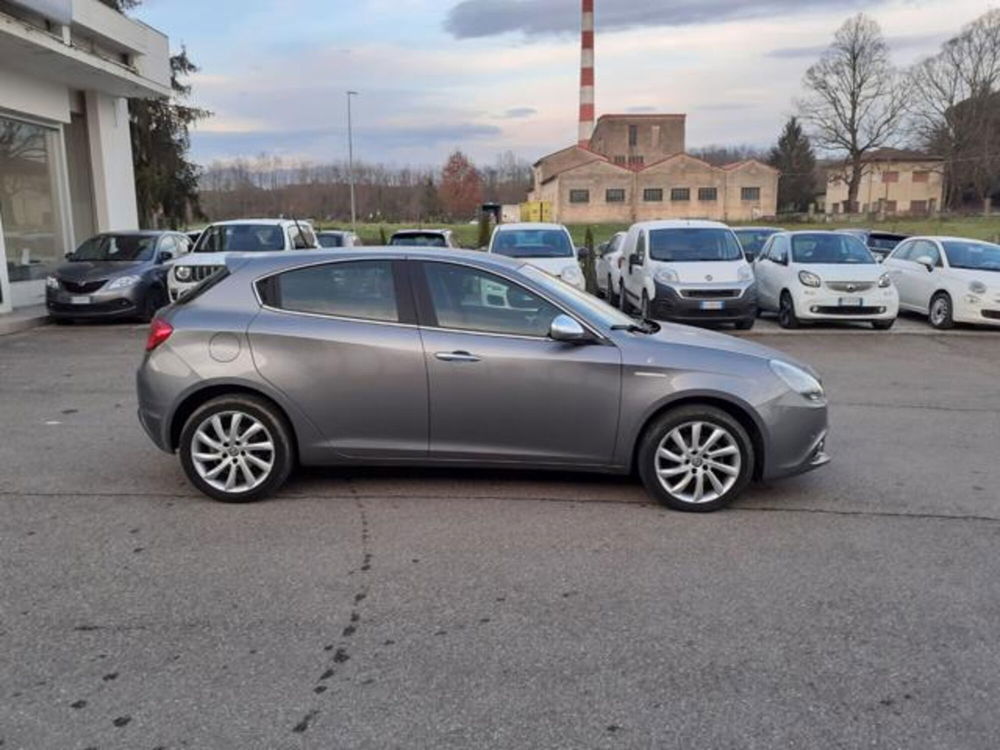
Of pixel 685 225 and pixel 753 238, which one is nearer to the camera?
pixel 685 225

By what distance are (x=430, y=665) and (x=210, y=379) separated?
262 centimetres

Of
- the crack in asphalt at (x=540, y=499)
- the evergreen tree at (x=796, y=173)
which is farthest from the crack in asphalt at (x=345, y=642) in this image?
the evergreen tree at (x=796, y=173)

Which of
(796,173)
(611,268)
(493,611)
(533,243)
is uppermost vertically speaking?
(796,173)

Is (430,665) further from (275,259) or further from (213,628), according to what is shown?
(275,259)

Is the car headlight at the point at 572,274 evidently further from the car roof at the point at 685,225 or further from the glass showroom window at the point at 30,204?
the glass showroom window at the point at 30,204

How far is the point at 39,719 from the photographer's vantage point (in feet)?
9.72

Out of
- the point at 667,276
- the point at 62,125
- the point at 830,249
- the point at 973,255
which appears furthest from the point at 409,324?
the point at 62,125

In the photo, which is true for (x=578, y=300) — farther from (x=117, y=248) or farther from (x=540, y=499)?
(x=117, y=248)

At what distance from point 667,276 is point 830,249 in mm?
3515

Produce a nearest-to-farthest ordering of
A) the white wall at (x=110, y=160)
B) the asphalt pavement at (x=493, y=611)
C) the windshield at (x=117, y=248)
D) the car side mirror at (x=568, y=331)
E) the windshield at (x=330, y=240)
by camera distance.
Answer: the asphalt pavement at (x=493, y=611) → the car side mirror at (x=568, y=331) → the windshield at (x=117, y=248) → the windshield at (x=330, y=240) → the white wall at (x=110, y=160)

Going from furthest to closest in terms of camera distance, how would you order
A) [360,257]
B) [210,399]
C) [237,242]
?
[237,242] < [360,257] < [210,399]

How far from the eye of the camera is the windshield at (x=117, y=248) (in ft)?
49.5

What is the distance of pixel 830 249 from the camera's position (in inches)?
584

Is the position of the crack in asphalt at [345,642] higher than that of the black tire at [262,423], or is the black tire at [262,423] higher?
the black tire at [262,423]
